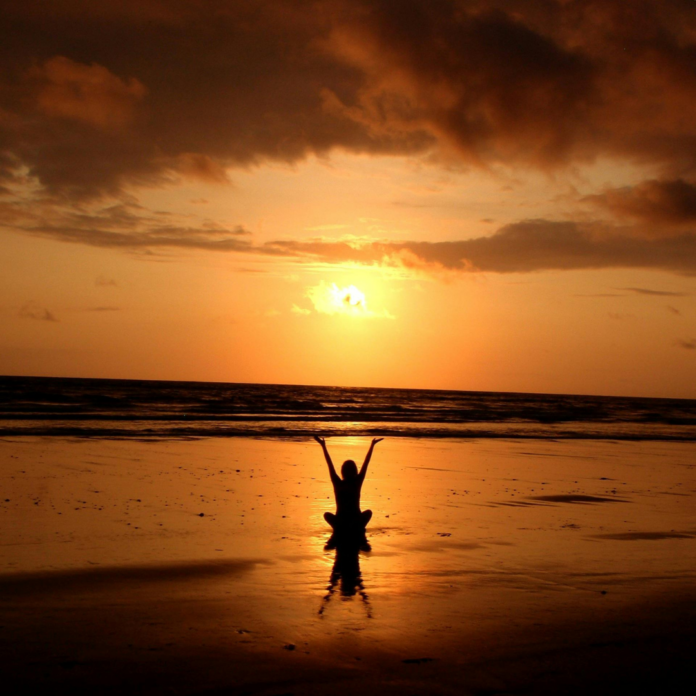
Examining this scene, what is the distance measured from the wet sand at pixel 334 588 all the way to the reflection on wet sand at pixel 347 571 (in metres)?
0.04

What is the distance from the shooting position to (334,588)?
6.82 m

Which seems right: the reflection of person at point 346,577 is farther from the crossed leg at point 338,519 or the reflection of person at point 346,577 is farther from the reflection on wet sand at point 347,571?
the crossed leg at point 338,519

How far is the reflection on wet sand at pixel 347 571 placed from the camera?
654 cm

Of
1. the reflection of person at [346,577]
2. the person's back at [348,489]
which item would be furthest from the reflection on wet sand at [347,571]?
the person's back at [348,489]

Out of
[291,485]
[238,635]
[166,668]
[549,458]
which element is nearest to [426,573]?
[238,635]

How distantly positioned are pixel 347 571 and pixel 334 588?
69cm

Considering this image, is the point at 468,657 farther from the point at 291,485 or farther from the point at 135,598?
the point at 291,485

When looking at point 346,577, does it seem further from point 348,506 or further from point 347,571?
point 348,506

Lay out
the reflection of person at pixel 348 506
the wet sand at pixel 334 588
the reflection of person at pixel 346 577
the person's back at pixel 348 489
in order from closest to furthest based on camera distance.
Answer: the wet sand at pixel 334 588, the reflection of person at pixel 346 577, the reflection of person at pixel 348 506, the person's back at pixel 348 489

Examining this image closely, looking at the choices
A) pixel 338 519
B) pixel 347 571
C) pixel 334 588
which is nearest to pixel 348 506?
pixel 338 519

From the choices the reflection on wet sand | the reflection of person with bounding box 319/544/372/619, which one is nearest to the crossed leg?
the reflection on wet sand

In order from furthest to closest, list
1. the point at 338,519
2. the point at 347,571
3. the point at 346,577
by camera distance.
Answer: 1. the point at 338,519
2. the point at 347,571
3. the point at 346,577

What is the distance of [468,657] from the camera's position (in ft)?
16.7

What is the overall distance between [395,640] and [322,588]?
59.7 inches
